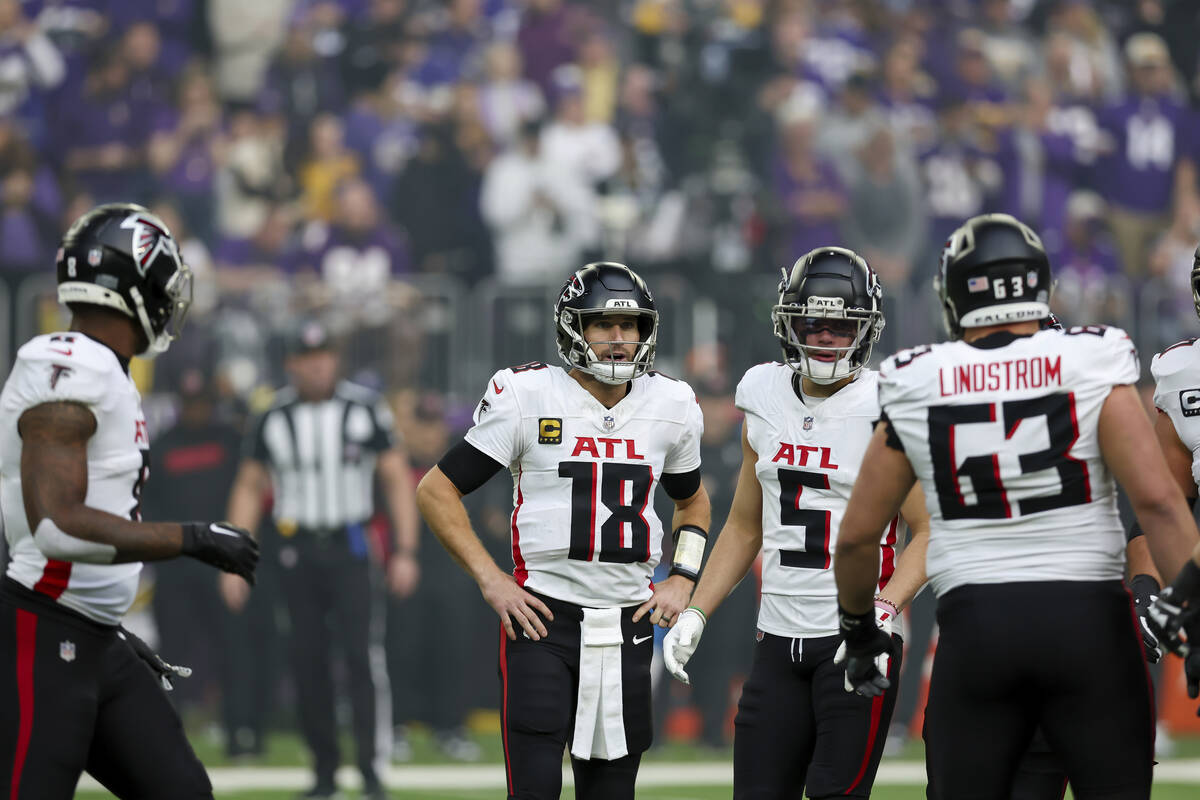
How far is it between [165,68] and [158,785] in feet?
32.2

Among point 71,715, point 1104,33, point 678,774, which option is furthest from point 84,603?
point 1104,33

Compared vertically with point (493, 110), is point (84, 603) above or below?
below

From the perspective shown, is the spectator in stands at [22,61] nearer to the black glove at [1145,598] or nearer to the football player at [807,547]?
the football player at [807,547]

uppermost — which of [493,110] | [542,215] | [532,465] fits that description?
[493,110]

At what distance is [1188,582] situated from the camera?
150 inches

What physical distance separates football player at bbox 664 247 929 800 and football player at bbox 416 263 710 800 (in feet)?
0.71

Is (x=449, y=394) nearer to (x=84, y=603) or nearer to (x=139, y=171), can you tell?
(x=139, y=171)

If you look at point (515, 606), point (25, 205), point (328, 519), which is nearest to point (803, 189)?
point (328, 519)

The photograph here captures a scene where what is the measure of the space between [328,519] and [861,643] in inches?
197

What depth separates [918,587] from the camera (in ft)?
16.5

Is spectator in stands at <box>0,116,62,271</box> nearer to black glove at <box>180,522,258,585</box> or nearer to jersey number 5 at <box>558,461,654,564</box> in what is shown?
jersey number 5 at <box>558,461,654,564</box>

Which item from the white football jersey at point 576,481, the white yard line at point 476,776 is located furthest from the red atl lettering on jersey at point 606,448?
the white yard line at point 476,776

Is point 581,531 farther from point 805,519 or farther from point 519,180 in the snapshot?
point 519,180

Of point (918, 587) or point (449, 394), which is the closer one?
point (918, 587)
